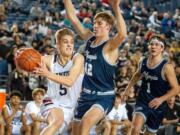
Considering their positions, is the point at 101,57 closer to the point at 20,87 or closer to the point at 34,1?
the point at 20,87

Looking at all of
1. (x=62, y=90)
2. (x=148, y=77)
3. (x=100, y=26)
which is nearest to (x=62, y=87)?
(x=62, y=90)

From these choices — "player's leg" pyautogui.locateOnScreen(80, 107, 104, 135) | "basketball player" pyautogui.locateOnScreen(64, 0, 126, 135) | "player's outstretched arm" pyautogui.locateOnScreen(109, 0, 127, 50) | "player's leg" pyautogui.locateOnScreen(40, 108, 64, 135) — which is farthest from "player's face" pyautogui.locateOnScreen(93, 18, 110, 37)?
"player's leg" pyautogui.locateOnScreen(40, 108, 64, 135)

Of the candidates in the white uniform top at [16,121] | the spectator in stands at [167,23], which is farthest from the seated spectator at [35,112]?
the spectator in stands at [167,23]

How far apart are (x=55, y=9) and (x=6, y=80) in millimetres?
8682

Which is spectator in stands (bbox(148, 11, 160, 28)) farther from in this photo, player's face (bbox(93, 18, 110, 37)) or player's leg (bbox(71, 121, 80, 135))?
player's leg (bbox(71, 121, 80, 135))

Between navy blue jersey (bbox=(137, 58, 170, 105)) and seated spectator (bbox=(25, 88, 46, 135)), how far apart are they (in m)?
3.16

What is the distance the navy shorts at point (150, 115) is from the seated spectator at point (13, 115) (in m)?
3.46

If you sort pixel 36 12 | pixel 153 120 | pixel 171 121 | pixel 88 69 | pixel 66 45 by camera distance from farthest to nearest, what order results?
pixel 36 12, pixel 171 121, pixel 153 120, pixel 88 69, pixel 66 45

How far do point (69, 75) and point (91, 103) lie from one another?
116 cm

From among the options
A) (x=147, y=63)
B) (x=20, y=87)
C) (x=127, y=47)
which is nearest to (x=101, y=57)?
(x=147, y=63)

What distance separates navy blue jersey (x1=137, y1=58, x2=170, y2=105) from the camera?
10.5m

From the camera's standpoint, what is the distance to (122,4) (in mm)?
27719

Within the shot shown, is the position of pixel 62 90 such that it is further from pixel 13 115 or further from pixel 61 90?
pixel 13 115

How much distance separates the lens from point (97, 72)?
30.6 ft
